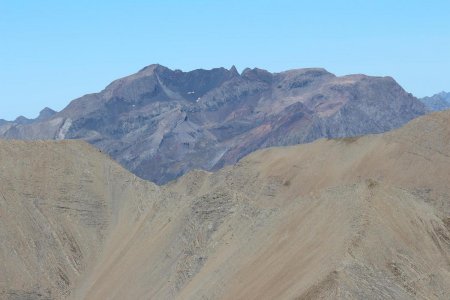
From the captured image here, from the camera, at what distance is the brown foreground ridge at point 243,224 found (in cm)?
5944

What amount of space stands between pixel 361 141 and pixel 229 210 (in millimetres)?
30890

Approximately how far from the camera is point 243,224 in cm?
7950

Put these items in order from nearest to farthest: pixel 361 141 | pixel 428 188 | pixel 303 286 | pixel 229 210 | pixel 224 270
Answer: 1. pixel 303 286
2. pixel 224 270
3. pixel 229 210
4. pixel 428 188
5. pixel 361 141

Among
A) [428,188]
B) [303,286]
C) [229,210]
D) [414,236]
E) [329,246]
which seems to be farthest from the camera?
[428,188]

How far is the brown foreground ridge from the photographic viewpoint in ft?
195

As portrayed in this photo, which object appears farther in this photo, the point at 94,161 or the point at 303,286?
the point at 94,161

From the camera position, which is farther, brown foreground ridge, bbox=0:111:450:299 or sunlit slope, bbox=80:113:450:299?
brown foreground ridge, bbox=0:111:450:299

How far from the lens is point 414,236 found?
2516 inches

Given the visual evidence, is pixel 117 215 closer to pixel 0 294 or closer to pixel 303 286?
pixel 0 294

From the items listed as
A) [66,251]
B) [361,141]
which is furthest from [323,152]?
[66,251]

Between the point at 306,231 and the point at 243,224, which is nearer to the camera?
the point at 306,231

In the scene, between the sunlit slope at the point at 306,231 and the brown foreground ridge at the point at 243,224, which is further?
the brown foreground ridge at the point at 243,224

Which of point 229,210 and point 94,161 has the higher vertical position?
point 94,161

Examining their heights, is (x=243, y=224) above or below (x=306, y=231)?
below
